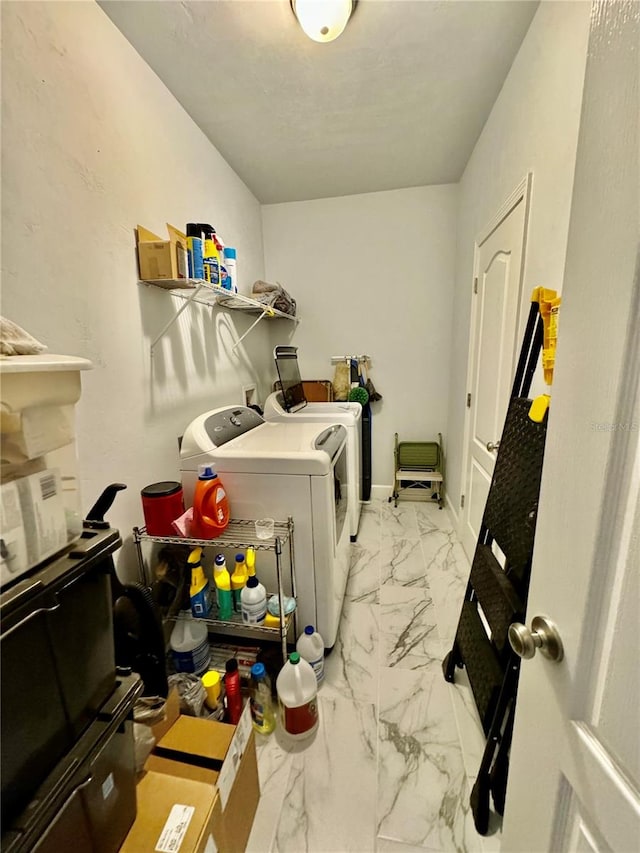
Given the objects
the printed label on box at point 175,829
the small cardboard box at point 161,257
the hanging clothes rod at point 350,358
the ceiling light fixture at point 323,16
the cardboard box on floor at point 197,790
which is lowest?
the cardboard box on floor at point 197,790

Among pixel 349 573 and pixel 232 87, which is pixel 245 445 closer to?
pixel 349 573

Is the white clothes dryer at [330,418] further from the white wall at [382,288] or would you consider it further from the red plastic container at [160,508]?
the red plastic container at [160,508]

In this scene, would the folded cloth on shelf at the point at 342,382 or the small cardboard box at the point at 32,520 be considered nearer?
the small cardboard box at the point at 32,520

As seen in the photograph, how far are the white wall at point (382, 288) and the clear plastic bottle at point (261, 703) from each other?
239cm

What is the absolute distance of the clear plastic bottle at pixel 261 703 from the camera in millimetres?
1354

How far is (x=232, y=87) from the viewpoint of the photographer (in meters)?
1.80

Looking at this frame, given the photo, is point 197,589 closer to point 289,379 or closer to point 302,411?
point 302,411

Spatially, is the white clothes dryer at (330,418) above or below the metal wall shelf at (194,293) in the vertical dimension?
below

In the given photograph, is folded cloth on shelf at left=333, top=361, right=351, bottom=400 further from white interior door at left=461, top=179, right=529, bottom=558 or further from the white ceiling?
the white ceiling

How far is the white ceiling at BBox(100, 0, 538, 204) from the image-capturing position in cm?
143

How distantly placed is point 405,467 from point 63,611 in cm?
313

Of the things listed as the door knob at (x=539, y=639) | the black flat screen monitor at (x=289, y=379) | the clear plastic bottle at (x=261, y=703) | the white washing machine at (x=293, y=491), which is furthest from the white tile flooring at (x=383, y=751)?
the black flat screen monitor at (x=289, y=379)

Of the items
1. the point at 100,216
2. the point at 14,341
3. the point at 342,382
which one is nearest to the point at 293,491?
the point at 14,341

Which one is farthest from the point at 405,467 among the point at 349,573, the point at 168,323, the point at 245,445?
the point at 168,323
